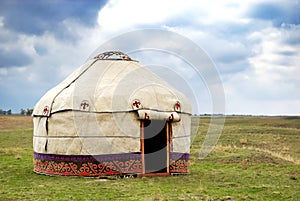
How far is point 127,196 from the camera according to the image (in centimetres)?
635

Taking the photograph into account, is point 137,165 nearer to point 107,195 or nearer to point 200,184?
point 200,184

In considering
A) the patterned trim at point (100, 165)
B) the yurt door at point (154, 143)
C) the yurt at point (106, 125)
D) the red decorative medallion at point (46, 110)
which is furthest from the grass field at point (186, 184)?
the red decorative medallion at point (46, 110)

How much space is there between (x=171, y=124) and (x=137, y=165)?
113 cm

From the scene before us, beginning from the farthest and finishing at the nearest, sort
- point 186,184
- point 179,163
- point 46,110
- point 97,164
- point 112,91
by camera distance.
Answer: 1. point 179,163
2. point 46,110
3. point 112,91
4. point 97,164
5. point 186,184

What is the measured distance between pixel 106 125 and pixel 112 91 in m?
0.70

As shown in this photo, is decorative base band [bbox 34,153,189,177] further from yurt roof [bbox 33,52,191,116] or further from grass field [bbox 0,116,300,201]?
yurt roof [bbox 33,52,191,116]

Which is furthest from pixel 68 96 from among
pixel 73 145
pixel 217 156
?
pixel 217 156

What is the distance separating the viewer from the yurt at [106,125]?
8.23m

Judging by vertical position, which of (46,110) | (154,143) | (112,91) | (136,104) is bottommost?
(154,143)

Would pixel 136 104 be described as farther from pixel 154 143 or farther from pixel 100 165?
pixel 154 143

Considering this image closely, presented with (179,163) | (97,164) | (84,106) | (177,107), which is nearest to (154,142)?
(179,163)

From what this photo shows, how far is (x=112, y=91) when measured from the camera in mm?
8430

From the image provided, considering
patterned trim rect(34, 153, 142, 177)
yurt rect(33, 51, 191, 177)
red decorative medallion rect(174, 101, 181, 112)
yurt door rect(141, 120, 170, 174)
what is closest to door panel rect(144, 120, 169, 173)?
yurt door rect(141, 120, 170, 174)

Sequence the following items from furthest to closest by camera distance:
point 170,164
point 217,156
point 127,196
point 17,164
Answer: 1. point 217,156
2. point 17,164
3. point 170,164
4. point 127,196
